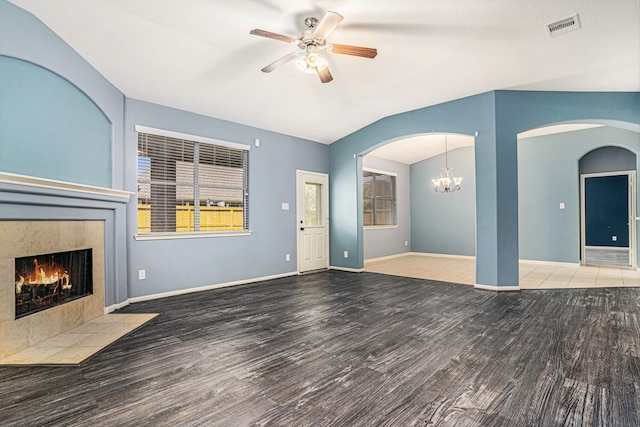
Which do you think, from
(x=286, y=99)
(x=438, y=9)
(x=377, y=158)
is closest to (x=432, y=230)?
(x=377, y=158)

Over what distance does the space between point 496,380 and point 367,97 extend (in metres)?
4.17

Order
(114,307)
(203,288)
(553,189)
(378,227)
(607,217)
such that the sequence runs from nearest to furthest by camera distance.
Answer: (114,307) < (203,288) < (553,189) < (378,227) < (607,217)

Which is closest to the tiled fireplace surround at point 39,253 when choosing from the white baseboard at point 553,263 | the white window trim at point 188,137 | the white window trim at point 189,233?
the white window trim at point 189,233

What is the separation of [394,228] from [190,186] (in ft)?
19.4

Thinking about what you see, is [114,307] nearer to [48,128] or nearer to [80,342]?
[80,342]

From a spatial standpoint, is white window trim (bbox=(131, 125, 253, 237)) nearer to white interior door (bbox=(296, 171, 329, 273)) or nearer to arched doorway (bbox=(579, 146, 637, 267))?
white interior door (bbox=(296, 171, 329, 273))

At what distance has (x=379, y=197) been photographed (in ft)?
28.6

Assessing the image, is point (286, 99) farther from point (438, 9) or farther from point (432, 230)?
point (432, 230)

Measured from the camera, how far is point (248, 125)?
17.9 ft

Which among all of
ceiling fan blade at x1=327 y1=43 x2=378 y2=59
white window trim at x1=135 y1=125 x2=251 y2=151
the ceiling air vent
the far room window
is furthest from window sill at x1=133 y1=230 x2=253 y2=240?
the ceiling air vent

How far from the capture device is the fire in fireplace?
282 centimetres

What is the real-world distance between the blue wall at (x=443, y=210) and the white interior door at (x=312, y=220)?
3.76 metres

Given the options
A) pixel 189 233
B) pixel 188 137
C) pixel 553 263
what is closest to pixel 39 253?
pixel 189 233

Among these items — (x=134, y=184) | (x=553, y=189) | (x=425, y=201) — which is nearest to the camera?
(x=134, y=184)
